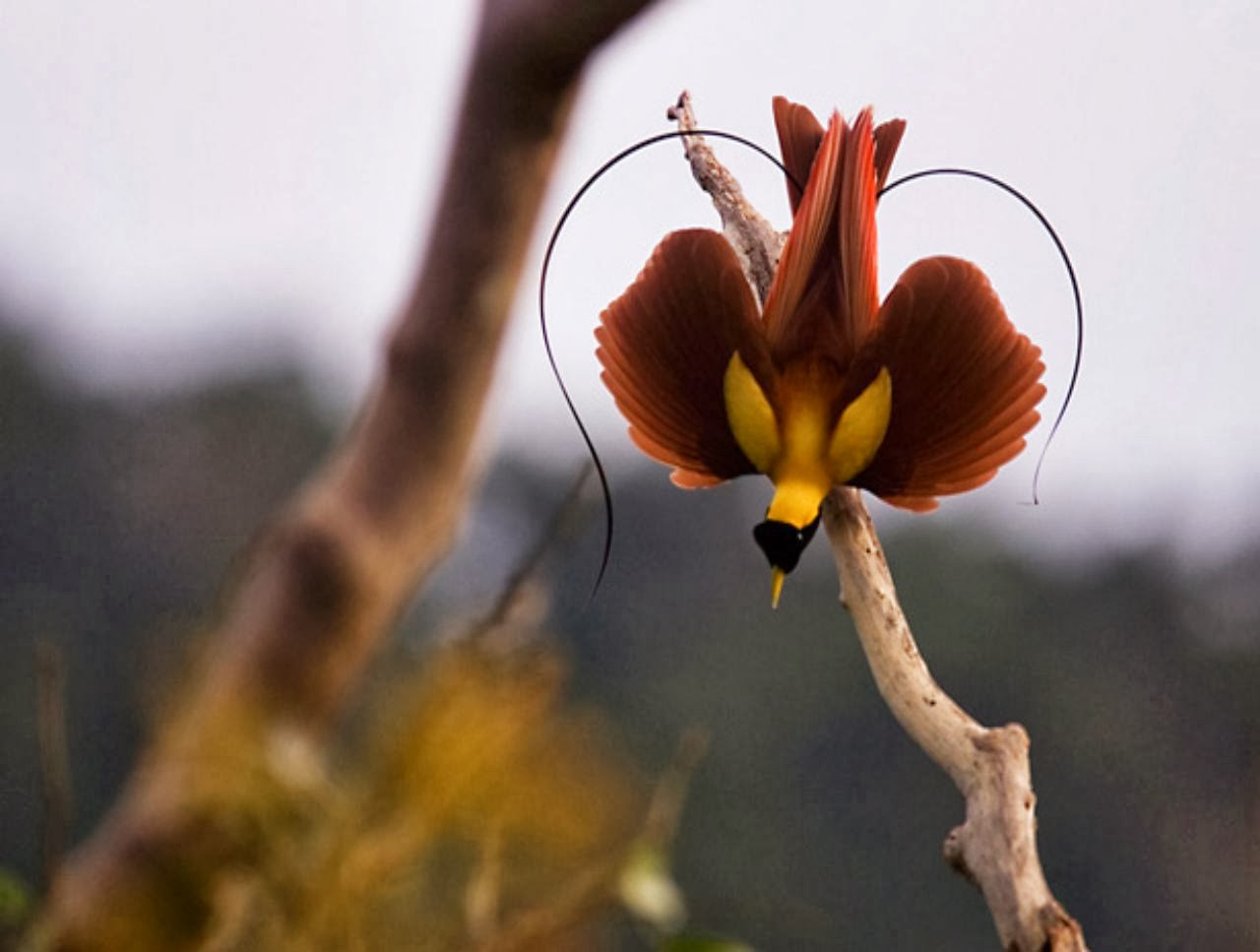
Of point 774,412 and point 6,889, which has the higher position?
point 774,412

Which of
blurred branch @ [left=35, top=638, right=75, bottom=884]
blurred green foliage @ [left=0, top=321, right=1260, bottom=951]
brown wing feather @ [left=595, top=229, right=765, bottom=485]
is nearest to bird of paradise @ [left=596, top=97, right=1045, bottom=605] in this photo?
brown wing feather @ [left=595, top=229, right=765, bottom=485]

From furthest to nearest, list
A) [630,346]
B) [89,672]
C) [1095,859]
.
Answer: [89,672] < [1095,859] < [630,346]

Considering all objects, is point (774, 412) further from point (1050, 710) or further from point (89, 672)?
point (89, 672)

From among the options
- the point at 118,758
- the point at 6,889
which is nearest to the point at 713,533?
the point at 118,758

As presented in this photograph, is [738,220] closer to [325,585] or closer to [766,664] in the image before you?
[325,585]

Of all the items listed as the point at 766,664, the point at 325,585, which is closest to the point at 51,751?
the point at 325,585

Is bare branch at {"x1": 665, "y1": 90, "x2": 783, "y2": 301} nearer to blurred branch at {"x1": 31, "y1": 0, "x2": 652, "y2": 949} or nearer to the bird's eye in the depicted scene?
the bird's eye

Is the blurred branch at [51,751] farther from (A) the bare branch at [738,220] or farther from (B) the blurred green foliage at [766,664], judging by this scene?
(B) the blurred green foliage at [766,664]
